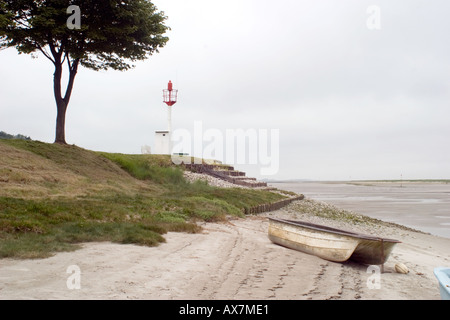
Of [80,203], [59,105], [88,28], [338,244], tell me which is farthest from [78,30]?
[338,244]

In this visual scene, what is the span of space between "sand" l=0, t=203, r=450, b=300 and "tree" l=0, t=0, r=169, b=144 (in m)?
16.1

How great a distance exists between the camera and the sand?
5555 millimetres

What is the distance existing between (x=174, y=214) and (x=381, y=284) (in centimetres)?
704

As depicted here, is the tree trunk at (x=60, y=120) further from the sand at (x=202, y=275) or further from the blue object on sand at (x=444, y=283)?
the blue object on sand at (x=444, y=283)

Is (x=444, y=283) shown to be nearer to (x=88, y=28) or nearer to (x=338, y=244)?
(x=338, y=244)

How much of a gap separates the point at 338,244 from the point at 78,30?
19.1 meters

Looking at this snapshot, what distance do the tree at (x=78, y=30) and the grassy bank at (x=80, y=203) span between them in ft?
14.3

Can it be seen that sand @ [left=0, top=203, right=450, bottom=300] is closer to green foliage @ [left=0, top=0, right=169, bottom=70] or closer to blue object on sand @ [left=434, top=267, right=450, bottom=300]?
blue object on sand @ [left=434, top=267, right=450, bottom=300]

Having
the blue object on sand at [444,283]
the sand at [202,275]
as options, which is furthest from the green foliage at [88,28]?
the blue object on sand at [444,283]

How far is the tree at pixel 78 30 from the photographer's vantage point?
69.5 ft

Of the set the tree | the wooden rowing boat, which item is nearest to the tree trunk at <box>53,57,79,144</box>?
the tree

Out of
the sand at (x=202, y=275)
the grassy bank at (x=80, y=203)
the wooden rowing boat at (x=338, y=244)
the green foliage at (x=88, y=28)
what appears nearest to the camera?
the sand at (x=202, y=275)
